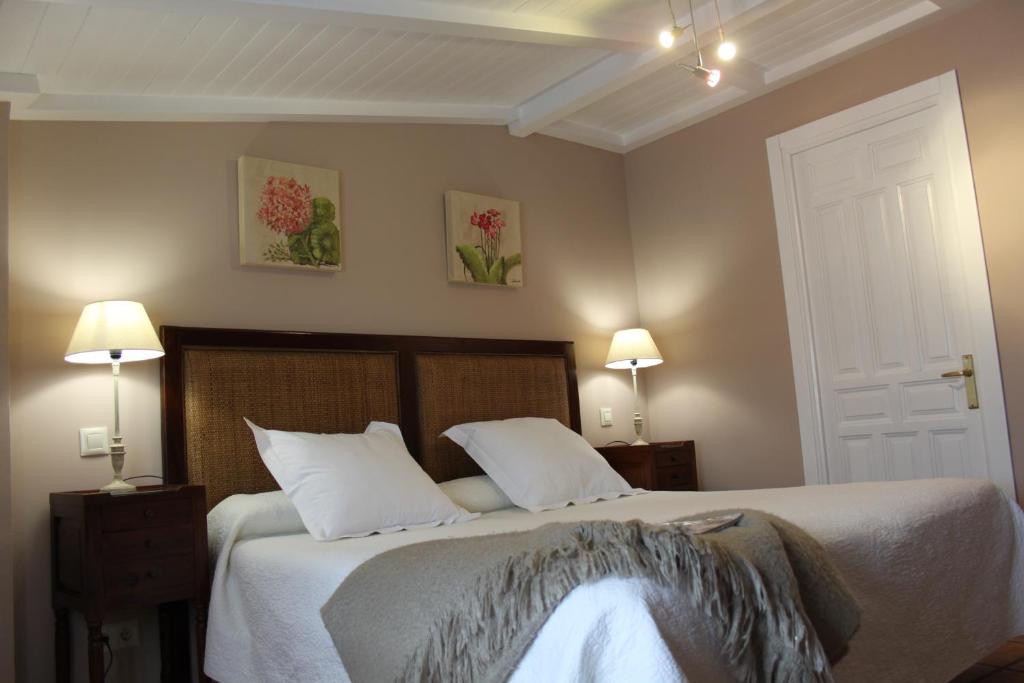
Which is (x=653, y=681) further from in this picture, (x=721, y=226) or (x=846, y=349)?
(x=721, y=226)

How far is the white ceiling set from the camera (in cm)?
284

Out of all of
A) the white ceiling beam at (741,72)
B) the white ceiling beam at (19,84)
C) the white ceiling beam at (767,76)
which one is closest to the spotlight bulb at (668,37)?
the white ceiling beam at (741,72)

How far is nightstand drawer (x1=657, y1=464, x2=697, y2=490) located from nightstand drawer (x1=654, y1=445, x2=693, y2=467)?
0.02m

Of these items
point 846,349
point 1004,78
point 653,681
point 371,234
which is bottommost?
point 653,681

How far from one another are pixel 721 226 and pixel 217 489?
291 centimetres

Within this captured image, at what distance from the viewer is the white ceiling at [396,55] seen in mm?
2836

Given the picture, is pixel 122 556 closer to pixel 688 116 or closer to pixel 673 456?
pixel 673 456

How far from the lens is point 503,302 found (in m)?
4.41

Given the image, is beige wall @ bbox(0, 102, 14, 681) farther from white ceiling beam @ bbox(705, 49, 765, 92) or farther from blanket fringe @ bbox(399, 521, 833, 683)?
white ceiling beam @ bbox(705, 49, 765, 92)

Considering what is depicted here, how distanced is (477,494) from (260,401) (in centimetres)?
94

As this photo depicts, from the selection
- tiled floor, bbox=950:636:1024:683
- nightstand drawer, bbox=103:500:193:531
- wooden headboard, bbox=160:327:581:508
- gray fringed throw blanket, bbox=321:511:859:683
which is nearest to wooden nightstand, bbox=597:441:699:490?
wooden headboard, bbox=160:327:581:508

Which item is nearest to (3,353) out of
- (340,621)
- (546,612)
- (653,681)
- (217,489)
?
(217,489)

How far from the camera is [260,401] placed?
3.40 m

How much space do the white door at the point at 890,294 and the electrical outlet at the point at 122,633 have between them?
122 inches
